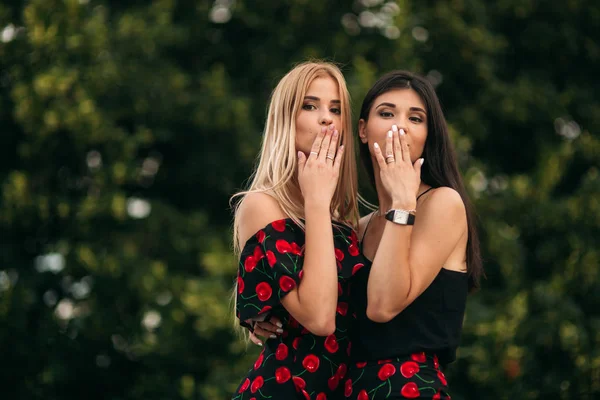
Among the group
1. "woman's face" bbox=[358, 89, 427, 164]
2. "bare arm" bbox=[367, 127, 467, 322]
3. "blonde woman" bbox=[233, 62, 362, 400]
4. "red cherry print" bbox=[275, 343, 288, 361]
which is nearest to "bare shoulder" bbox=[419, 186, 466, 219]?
"bare arm" bbox=[367, 127, 467, 322]

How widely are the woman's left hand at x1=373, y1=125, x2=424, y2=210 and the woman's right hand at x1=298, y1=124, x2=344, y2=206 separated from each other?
18 cm

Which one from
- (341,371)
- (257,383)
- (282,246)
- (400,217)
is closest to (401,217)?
(400,217)

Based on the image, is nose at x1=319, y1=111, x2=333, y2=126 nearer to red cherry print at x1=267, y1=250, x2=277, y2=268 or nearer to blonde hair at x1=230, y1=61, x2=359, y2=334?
blonde hair at x1=230, y1=61, x2=359, y2=334

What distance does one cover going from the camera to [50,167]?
9.00 metres

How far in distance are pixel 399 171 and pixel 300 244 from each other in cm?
51

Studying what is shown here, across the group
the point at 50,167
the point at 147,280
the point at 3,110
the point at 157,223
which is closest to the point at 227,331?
the point at 147,280

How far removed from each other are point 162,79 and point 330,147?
6529mm

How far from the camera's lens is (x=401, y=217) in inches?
133

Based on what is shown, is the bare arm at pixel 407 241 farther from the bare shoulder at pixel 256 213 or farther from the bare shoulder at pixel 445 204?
the bare shoulder at pixel 256 213

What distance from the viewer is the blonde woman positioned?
3.40m

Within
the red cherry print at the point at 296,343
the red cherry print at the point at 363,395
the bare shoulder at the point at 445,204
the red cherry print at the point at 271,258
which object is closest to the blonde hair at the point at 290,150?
the red cherry print at the point at 271,258

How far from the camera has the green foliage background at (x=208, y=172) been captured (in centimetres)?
811

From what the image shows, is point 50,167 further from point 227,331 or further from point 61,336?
point 227,331

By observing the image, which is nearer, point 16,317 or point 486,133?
point 16,317
